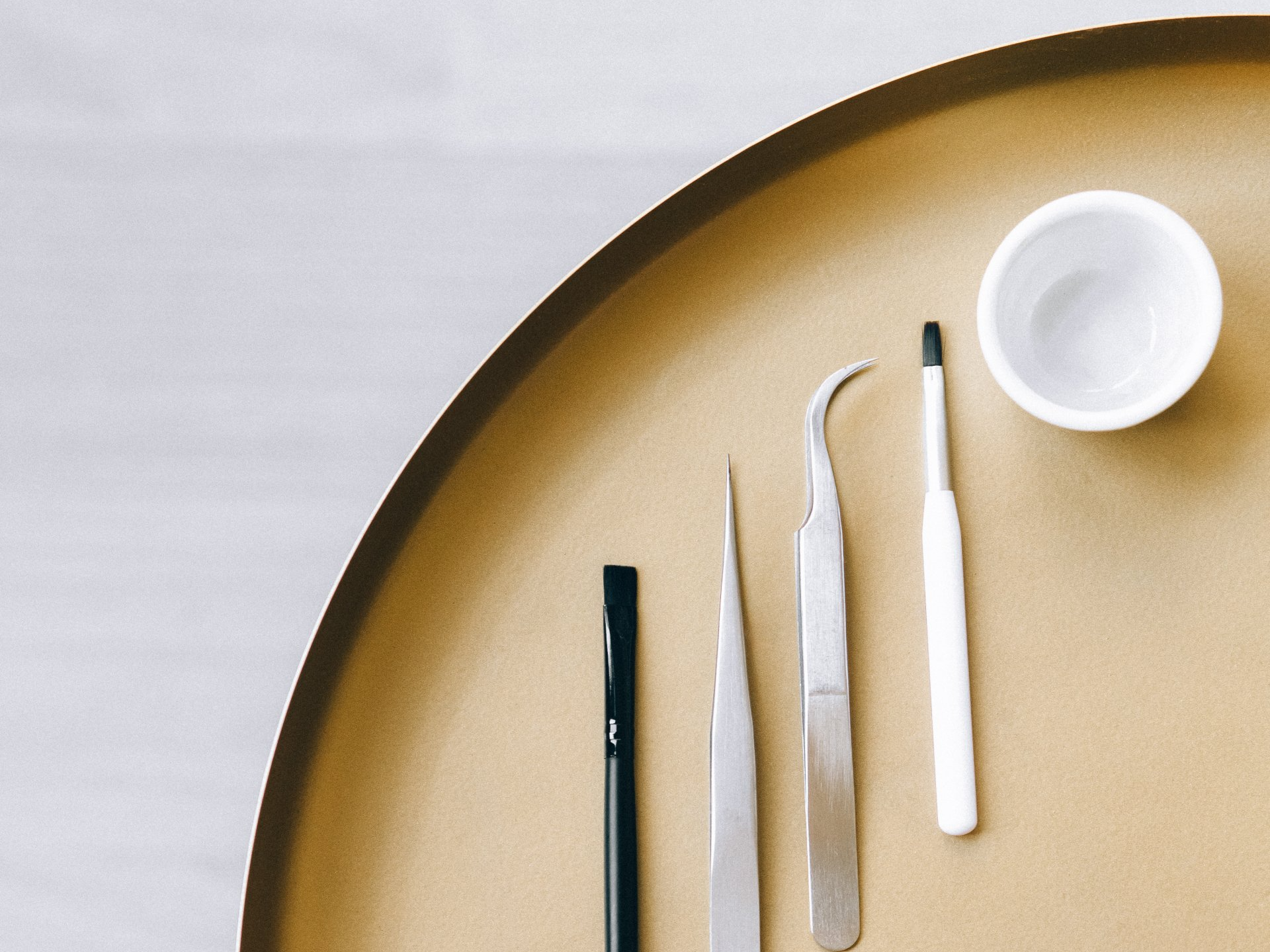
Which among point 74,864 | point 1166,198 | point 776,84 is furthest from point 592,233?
point 74,864

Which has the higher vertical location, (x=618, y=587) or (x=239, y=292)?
(x=239, y=292)

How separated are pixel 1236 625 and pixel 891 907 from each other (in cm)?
20

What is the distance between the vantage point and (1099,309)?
1.35ft

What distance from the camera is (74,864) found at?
1.59 feet

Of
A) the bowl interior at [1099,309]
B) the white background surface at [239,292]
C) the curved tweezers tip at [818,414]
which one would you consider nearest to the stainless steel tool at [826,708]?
the curved tweezers tip at [818,414]

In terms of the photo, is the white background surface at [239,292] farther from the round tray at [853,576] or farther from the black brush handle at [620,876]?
the black brush handle at [620,876]

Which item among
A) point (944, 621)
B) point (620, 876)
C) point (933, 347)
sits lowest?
point (620, 876)

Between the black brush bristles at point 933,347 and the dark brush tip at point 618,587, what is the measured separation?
17cm

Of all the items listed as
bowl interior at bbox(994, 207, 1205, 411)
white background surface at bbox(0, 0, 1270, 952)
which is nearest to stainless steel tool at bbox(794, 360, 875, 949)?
bowl interior at bbox(994, 207, 1205, 411)

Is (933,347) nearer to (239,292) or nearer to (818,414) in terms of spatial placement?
(818,414)

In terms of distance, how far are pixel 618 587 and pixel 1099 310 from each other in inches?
10.2

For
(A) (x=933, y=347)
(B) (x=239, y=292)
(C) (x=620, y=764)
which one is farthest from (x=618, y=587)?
(B) (x=239, y=292)

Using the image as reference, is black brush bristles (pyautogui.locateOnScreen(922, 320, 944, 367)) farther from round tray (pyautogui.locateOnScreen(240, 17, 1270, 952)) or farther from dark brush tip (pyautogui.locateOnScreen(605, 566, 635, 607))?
dark brush tip (pyautogui.locateOnScreen(605, 566, 635, 607))

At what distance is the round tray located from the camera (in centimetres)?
39
